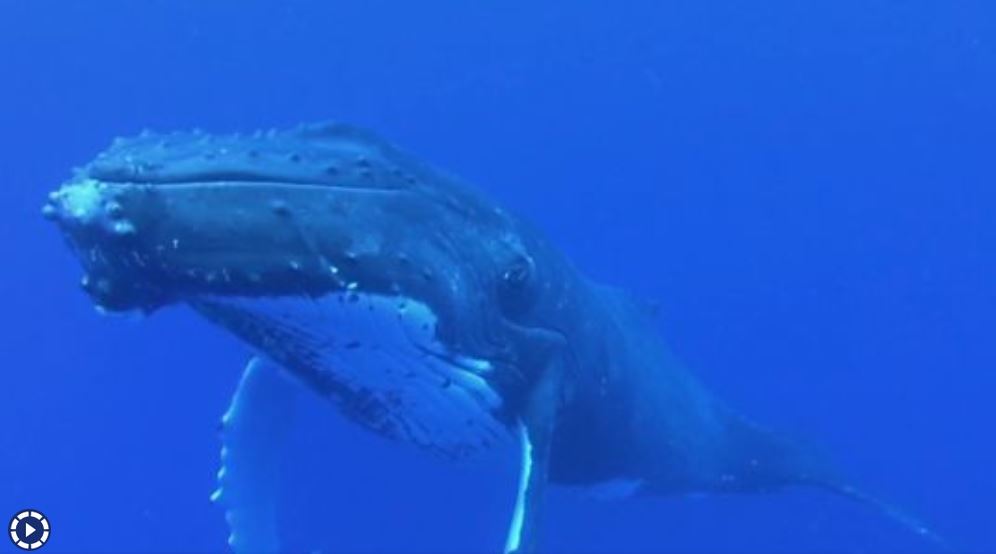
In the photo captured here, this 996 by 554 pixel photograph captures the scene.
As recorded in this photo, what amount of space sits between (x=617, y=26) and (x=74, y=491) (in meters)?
15.8

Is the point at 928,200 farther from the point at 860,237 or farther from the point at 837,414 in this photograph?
the point at 837,414

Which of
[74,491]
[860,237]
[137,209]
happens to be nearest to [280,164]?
[137,209]

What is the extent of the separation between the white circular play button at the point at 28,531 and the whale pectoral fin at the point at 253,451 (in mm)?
5319

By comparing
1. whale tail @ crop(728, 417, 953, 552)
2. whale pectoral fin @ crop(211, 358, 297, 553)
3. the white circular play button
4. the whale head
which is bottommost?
the whale head

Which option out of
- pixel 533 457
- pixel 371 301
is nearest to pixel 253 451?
pixel 533 457

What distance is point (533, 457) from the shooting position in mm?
8273

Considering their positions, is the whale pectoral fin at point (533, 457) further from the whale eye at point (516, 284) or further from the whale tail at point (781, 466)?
the whale tail at point (781, 466)

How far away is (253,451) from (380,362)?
3.46 metres

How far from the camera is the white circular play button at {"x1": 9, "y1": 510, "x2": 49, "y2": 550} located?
14688 millimetres

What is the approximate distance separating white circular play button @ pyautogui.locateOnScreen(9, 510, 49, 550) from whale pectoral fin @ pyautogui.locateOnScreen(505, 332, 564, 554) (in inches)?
333

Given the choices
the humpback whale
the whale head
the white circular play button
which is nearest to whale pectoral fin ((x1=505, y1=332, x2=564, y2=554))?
the humpback whale

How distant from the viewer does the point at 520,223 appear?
8.71 meters

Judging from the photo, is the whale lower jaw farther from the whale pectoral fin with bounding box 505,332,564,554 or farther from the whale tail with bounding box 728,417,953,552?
the whale tail with bounding box 728,417,953,552

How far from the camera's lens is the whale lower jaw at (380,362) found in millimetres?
6234
